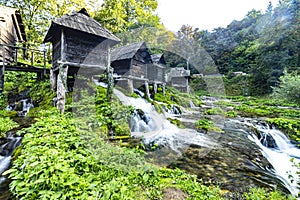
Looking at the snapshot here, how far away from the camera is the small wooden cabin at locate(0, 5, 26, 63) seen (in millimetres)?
12070

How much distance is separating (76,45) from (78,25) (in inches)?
41.8

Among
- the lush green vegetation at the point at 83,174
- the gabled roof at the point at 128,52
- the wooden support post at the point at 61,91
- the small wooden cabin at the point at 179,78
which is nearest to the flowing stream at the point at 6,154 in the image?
the lush green vegetation at the point at 83,174

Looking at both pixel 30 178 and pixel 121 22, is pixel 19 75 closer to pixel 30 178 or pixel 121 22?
Result: pixel 121 22

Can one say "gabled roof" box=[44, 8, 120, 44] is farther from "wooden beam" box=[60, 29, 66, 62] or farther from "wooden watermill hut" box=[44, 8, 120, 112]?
"wooden beam" box=[60, 29, 66, 62]

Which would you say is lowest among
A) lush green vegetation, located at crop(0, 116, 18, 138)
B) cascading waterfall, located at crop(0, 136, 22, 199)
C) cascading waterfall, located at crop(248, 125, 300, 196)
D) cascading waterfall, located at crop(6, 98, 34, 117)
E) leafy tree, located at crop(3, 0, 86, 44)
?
cascading waterfall, located at crop(248, 125, 300, 196)

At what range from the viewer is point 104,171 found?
3395 millimetres

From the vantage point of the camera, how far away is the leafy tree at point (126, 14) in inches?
738

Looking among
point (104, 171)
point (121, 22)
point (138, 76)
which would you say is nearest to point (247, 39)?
point (121, 22)

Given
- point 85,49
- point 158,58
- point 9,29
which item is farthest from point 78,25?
point 158,58

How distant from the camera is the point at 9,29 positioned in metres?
13.3

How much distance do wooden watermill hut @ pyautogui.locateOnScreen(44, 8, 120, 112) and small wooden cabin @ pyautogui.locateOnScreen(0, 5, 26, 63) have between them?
4610mm

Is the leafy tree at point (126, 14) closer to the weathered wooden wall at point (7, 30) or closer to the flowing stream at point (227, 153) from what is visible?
the weathered wooden wall at point (7, 30)

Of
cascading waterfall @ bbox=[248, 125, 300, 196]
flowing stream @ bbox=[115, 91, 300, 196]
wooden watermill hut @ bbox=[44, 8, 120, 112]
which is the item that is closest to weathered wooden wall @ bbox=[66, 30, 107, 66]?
wooden watermill hut @ bbox=[44, 8, 120, 112]

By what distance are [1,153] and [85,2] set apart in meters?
19.3
